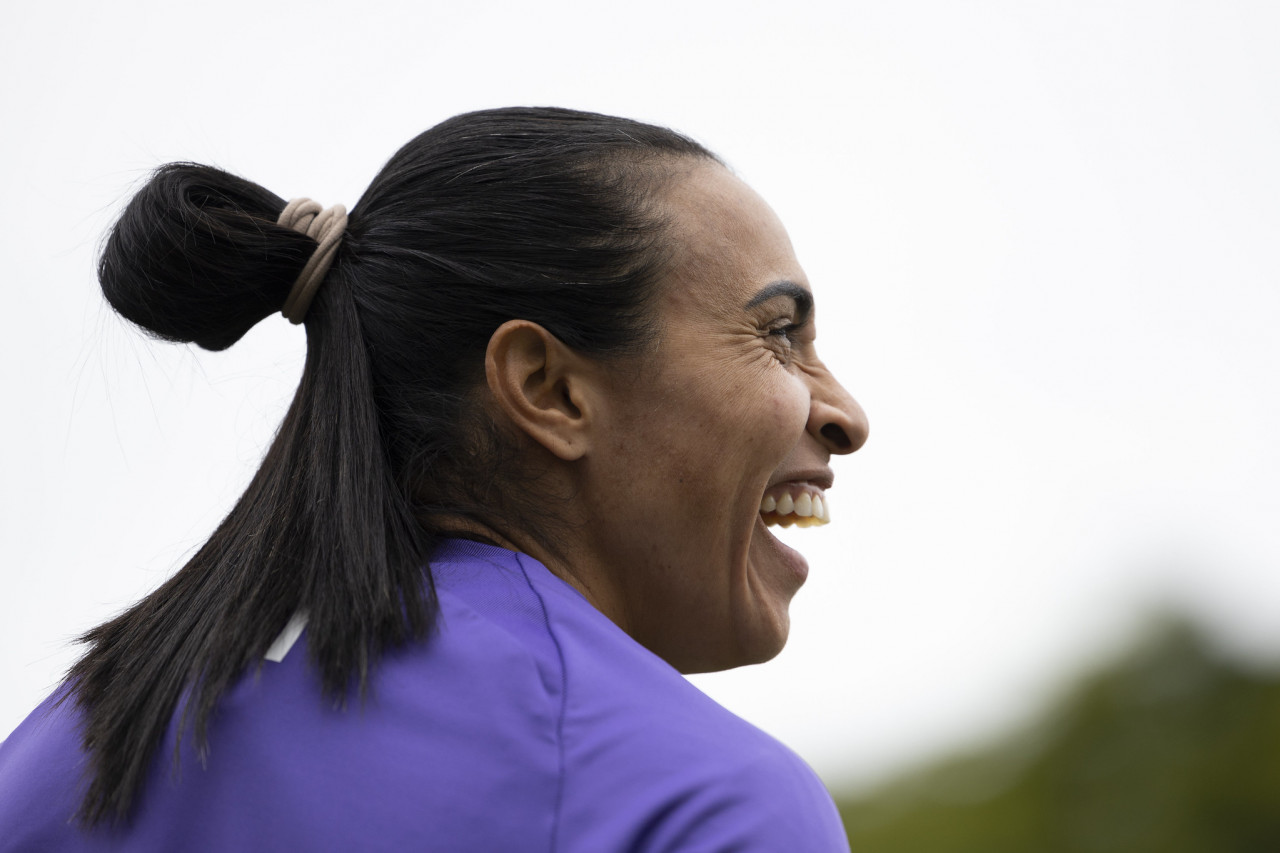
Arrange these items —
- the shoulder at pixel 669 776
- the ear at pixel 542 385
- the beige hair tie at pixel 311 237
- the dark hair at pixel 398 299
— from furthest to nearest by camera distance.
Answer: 1. the beige hair tie at pixel 311 237
2. the ear at pixel 542 385
3. the dark hair at pixel 398 299
4. the shoulder at pixel 669 776

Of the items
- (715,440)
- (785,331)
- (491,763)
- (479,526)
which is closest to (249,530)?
(479,526)

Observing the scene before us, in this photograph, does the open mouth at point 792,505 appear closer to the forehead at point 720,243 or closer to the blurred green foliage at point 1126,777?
the forehead at point 720,243

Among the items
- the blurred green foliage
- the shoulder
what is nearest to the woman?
the shoulder

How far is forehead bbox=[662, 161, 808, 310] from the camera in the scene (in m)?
2.36

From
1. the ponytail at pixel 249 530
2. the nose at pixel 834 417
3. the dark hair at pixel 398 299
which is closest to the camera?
the ponytail at pixel 249 530

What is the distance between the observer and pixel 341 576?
181cm

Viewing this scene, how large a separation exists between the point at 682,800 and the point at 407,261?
1.19 metres

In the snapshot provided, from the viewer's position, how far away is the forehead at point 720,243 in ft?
7.75

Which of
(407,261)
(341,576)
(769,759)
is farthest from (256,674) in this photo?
(407,261)

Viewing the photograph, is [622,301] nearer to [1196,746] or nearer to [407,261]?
[407,261]

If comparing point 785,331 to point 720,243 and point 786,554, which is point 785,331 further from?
point 786,554

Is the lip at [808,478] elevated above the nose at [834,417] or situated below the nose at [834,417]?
below

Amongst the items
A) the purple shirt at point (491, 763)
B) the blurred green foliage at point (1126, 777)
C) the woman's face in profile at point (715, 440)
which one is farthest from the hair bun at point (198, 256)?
the blurred green foliage at point (1126, 777)

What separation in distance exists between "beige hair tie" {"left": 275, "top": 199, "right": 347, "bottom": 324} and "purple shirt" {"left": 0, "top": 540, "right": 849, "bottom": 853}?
796mm
